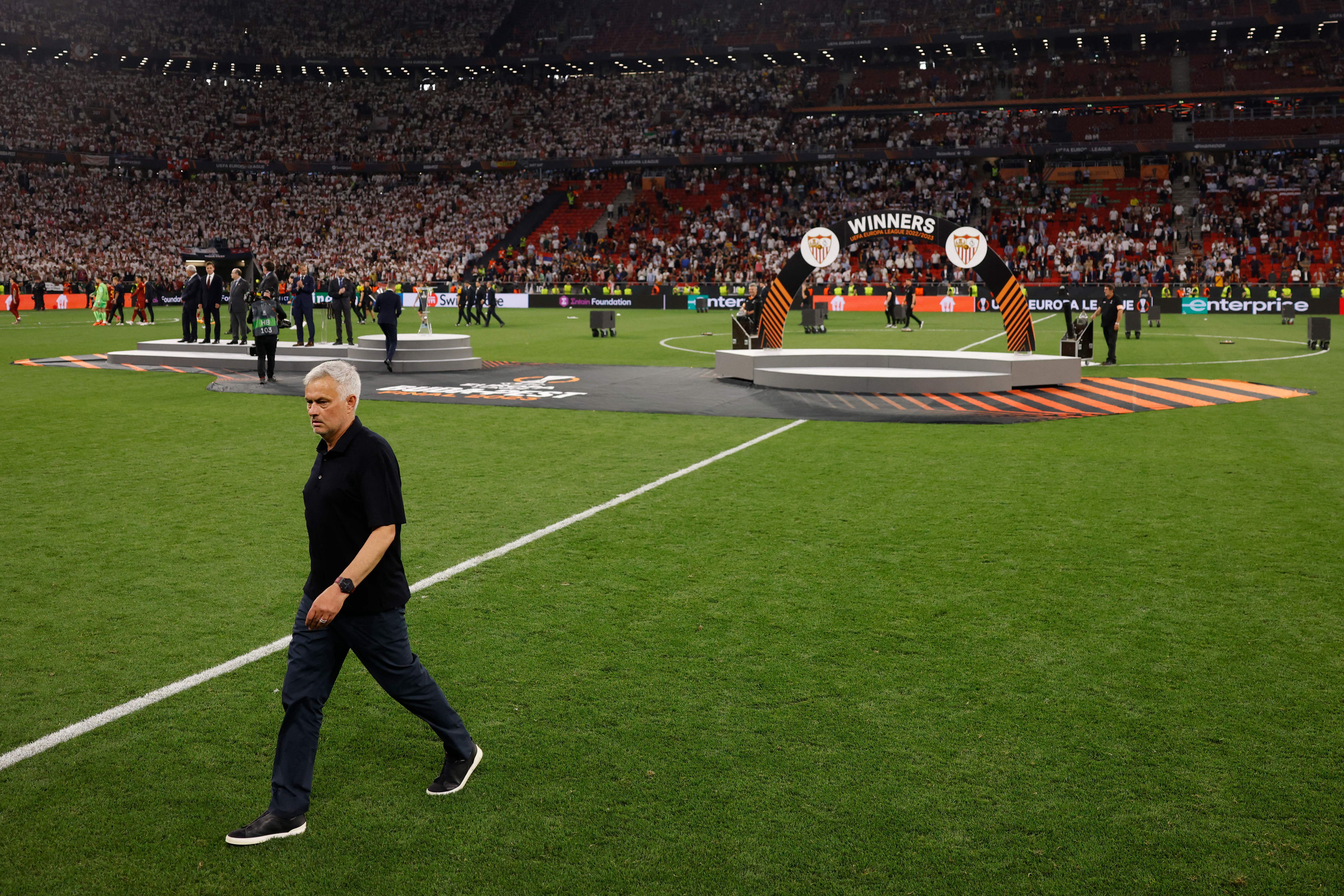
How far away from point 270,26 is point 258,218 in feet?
50.4

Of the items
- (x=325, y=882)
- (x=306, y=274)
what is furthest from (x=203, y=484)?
(x=306, y=274)

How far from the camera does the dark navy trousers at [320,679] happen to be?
4457mm

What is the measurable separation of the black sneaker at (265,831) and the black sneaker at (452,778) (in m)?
0.57

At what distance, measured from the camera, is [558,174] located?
70.8m

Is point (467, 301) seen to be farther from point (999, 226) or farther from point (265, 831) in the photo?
point (265, 831)

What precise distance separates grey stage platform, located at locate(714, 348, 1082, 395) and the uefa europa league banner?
736mm

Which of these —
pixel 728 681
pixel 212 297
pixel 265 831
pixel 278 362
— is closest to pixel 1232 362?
pixel 278 362

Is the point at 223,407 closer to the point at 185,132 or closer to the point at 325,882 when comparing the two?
the point at 325,882

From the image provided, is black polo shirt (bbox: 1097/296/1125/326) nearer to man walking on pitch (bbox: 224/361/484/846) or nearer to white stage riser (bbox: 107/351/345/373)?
white stage riser (bbox: 107/351/345/373)

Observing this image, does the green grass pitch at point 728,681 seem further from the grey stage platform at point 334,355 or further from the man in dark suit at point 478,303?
the man in dark suit at point 478,303

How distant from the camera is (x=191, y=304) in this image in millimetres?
26734

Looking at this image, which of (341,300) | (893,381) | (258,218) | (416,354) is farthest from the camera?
(258,218)

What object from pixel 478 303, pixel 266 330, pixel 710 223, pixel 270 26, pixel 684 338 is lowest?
pixel 684 338

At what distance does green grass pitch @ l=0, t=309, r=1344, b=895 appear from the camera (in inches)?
168
